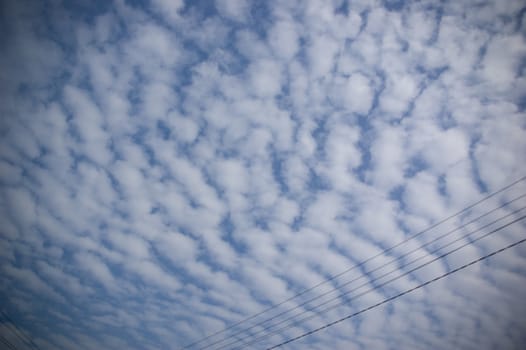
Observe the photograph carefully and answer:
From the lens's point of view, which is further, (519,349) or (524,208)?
(519,349)

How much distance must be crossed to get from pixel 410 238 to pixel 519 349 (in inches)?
604

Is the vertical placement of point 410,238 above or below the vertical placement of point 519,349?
below

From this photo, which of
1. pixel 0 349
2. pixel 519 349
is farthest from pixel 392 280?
pixel 0 349

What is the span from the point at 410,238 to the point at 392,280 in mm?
1508

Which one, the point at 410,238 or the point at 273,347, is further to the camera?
the point at 273,347

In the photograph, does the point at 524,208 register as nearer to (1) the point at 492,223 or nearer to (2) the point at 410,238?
(1) the point at 492,223

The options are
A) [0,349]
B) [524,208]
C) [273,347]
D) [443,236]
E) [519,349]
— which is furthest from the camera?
[0,349]

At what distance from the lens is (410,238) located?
320 inches

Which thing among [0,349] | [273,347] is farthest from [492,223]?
[0,349]

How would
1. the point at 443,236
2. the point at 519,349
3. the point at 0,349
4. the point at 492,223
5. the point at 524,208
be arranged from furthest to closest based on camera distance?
the point at 0,349 < the point at 519,349 < the point at 443,236 < the point at 492,223 < the point at 524,208

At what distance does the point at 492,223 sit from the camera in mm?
7293

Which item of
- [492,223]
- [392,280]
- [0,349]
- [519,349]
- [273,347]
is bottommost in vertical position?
[0,349]

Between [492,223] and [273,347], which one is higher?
[492,223]

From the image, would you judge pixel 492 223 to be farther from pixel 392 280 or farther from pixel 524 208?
pixel 392 280
